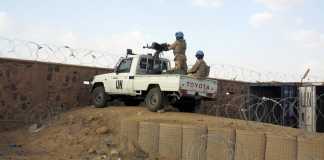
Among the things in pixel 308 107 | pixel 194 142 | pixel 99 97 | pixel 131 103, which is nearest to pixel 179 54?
pixel 131 103

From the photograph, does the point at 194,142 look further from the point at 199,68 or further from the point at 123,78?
the point at 123,78

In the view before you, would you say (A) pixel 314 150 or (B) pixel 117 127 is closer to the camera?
(A) pixel 314 150

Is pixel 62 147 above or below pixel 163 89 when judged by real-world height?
below

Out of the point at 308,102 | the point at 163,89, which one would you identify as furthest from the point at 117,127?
the point at 308,102

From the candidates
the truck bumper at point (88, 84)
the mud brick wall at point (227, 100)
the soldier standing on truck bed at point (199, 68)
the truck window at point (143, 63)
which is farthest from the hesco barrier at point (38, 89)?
the mud brick wall at point (227, 100)

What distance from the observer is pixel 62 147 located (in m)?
11.4

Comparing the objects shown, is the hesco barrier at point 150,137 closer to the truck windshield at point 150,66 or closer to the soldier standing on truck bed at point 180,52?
the soldier standing on truck bed at point 180,52

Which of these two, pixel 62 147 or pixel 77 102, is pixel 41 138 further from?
pixel 77 102

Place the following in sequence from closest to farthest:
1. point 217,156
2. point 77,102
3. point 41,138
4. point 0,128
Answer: point 217,156 < point 41,138 < point 0,128 < point 77,102

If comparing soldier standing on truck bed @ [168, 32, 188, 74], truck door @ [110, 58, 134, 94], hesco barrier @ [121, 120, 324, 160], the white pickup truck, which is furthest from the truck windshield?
hesco barrier @ [121, 120, 324, 160]

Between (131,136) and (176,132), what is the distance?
1.47 metres

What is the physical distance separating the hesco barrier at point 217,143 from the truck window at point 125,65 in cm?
358

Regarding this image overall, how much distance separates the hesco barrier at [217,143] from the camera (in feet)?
26.8

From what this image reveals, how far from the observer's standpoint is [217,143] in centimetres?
930
